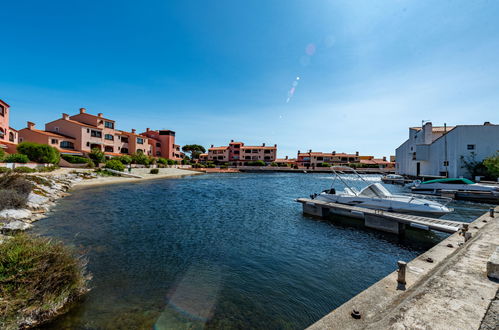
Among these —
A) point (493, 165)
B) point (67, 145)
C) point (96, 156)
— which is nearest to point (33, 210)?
point (96, 156)

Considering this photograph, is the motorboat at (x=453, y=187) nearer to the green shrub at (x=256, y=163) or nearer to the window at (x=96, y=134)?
the green shrub at (x=256, y=163)

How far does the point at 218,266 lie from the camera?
9.62m

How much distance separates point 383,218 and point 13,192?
2533 centimetres

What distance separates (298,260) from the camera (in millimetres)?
10422

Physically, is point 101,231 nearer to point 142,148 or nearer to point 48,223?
point 48,223

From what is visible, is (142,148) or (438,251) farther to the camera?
(142,148)

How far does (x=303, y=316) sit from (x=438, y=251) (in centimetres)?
570

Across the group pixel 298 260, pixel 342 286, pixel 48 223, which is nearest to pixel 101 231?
pixel 48 223

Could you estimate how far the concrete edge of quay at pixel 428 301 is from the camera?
140 inches

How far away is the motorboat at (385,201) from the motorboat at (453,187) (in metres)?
17.0

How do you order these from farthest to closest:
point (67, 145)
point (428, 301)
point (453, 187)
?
1. point (67, 145)
2. point (453, 187)
3. point (428, 301)

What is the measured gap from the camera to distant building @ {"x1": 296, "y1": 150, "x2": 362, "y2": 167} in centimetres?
11000

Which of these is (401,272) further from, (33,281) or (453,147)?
(453,147)

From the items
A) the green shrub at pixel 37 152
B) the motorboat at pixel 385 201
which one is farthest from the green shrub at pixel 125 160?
the motorboat at pixel 385 201
